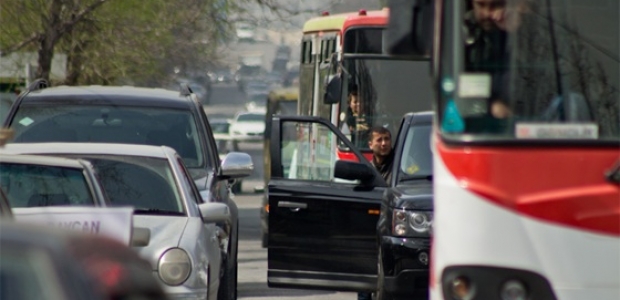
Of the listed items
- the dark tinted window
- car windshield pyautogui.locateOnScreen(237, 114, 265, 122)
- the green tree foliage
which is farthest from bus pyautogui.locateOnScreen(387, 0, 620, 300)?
car windshield pyautogui.locateOnScreen(237, 114, 265, 122)

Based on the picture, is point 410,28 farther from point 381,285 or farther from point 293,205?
point 293,205

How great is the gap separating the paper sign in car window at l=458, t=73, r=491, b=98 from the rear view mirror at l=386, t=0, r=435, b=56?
0.69 feet

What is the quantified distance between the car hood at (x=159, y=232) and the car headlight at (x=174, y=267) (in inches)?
1.5

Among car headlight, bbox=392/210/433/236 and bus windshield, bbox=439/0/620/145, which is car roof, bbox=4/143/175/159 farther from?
bus windshield, bbox=439/0/620/145

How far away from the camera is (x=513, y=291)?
6059 millimetres

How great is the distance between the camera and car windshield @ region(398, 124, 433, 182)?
36.3ft

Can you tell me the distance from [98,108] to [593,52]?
575 cm

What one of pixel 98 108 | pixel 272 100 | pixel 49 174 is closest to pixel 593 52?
Result: pixel 49 174

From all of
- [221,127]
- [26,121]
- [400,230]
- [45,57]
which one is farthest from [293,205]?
[221,127]

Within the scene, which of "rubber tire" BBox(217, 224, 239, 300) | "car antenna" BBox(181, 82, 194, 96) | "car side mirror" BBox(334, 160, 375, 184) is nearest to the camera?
"car side mirror" BBox(334, 160, 375, 184)

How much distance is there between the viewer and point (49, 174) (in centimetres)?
836

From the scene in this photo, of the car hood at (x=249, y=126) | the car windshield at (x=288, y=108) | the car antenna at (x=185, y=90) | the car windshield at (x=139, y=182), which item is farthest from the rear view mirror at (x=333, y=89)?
the car hood at (x=249, y=126)

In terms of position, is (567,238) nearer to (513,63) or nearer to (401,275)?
(513,63)

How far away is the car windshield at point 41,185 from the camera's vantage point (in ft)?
27.1
